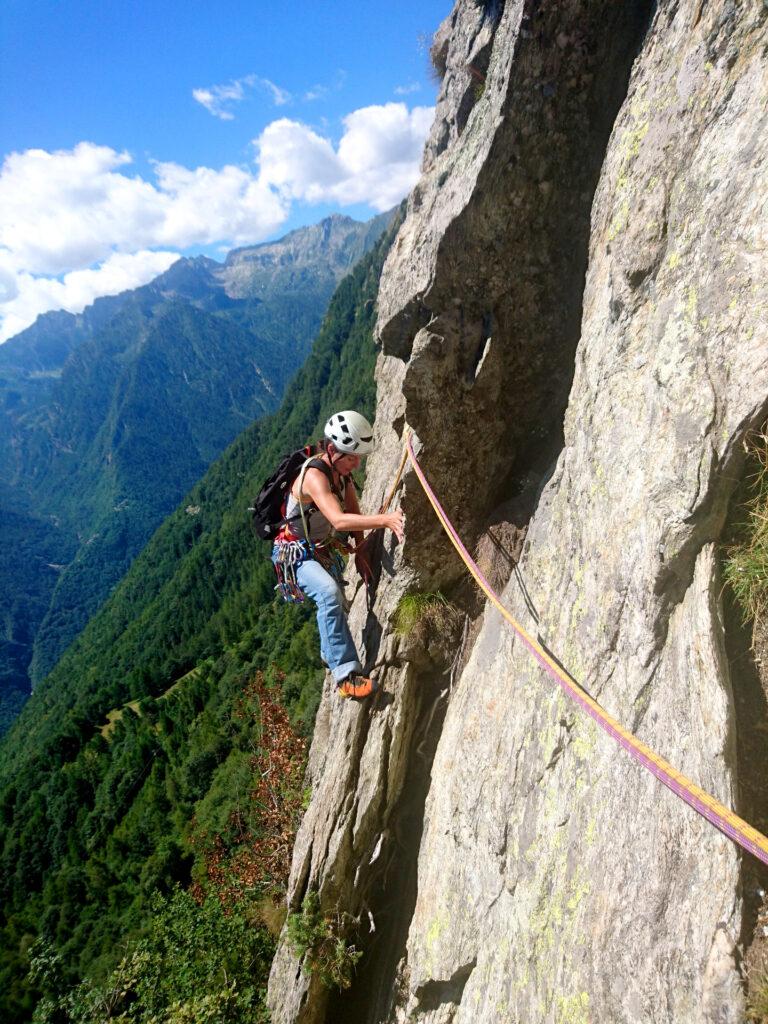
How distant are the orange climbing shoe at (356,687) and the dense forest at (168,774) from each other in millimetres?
7540

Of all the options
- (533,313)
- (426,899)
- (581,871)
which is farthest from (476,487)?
(426,899)

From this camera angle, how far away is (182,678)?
121 meters

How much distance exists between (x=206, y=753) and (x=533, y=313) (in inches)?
3356

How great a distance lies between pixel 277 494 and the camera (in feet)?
28.5

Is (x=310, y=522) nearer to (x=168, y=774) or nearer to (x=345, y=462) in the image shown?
(x=345, y=462)

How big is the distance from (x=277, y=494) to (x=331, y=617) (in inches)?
81.8

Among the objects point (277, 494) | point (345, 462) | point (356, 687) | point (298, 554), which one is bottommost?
point (356, 687)

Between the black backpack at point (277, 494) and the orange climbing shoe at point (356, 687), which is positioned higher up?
the black backpack at point (277, 494)

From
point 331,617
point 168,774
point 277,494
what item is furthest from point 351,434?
point 168,774

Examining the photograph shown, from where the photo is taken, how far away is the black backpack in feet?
27.9

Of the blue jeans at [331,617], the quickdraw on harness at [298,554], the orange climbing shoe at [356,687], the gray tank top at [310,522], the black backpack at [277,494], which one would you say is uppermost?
the black backpack at [277,494]

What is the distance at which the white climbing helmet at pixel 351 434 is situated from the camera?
302 inches

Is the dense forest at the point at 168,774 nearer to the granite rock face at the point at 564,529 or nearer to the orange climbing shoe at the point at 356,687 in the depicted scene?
the granite rock face at the point at 564,529

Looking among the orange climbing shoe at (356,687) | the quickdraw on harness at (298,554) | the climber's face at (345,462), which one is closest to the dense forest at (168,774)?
the orange climbing shoe at (356,687)
